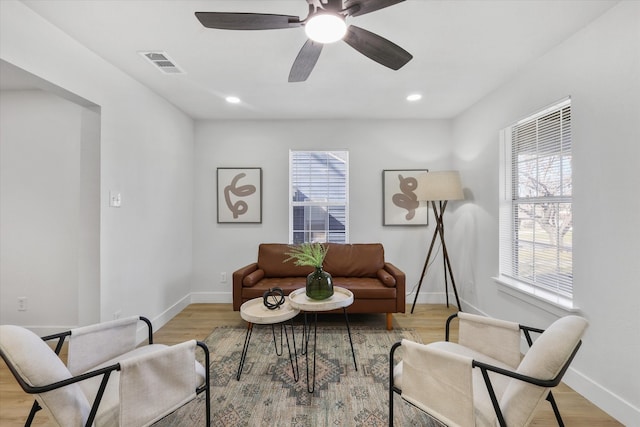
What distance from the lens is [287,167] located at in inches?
164

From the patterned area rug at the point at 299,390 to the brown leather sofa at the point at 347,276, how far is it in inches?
14.9

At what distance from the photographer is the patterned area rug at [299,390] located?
6.03 feet

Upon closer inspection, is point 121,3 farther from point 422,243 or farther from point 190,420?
point 422,243

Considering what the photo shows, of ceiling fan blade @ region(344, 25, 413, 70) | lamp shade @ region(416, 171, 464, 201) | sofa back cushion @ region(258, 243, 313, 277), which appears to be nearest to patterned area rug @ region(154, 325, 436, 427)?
sofa back cushion @ region(258, 243, 313, 277)

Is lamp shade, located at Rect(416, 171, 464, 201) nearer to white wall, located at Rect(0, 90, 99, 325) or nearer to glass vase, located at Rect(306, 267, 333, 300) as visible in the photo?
glass vase, located at Rect(306, 267, 333, 300)

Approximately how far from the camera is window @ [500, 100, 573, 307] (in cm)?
231

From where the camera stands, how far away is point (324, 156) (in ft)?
13.9

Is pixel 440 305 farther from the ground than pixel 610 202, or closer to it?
closer to it

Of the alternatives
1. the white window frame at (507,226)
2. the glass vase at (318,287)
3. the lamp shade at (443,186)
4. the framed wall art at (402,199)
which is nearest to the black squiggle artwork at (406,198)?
the framed wall art at (402,199)

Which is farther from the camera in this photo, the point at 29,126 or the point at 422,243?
the point at 422,243

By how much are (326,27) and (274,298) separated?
1.89 m

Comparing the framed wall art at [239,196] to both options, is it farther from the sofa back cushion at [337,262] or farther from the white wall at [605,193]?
the white wall at [605,193]

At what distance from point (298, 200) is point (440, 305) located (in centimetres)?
242

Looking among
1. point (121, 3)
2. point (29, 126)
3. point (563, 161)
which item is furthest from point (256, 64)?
point (563, 161)
